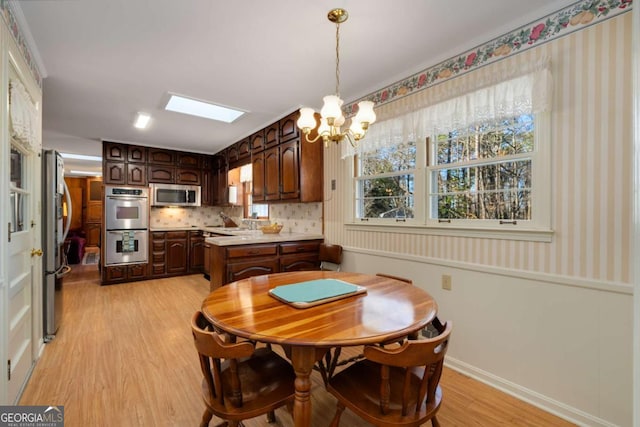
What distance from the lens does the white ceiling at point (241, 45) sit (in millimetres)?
1763

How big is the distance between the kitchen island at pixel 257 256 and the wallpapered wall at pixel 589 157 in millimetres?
2093

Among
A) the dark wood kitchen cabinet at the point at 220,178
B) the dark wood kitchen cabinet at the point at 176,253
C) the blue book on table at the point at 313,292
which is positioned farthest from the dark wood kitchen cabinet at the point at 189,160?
the blue book on table at the point at 313,292

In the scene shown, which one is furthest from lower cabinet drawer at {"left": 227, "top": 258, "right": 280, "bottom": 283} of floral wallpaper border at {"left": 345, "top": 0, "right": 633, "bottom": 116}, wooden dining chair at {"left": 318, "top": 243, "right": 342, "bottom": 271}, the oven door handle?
the oven door handle

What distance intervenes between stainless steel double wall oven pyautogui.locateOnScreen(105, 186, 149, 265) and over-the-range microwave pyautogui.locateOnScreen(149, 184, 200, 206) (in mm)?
150

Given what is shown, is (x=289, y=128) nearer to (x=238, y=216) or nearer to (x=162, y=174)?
(x=238, y=216)

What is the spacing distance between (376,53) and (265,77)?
1.00 metres

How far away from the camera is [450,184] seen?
7.78 ft

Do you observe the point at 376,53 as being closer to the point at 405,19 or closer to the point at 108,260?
the point at 405,19

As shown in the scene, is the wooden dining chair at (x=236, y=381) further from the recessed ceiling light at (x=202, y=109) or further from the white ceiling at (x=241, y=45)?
the recessed ceiling light at (x=202, y=109)

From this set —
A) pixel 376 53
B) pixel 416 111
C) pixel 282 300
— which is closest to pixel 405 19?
pixel 376 53

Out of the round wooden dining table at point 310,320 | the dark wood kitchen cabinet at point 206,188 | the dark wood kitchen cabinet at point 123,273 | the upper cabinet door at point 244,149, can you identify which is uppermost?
the upper cabinet door at point 244,149

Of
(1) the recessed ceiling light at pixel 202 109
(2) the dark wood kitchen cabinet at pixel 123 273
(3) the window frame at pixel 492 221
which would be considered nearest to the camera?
(3) the window frame at pixel 492 221

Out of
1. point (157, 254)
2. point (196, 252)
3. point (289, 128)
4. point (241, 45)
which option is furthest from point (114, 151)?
point (241, 45)

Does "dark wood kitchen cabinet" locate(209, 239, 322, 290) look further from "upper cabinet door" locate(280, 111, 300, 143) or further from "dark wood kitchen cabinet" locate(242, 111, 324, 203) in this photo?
"upper cabinet door" locate(280, 111, 300, 143)
